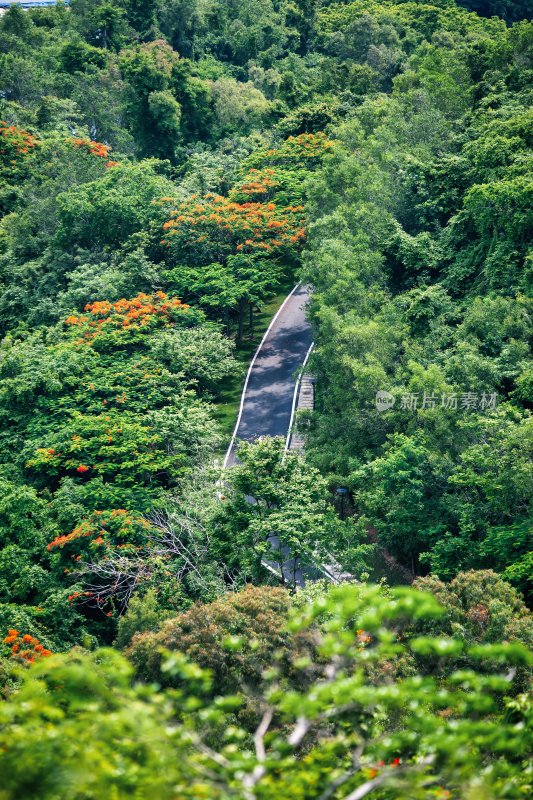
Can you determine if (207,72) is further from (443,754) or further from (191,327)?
(443,754)

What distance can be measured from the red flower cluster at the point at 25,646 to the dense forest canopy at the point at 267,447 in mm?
179

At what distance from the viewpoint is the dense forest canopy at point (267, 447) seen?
8883 mm

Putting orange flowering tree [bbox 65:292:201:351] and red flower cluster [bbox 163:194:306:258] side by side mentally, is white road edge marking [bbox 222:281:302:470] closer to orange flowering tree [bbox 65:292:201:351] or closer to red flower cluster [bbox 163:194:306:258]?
red flower cluster [bbox 163:194:306:258]

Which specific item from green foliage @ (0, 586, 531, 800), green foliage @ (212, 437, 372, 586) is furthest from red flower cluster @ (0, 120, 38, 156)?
green foliage @ (0, 586, 531, 800)

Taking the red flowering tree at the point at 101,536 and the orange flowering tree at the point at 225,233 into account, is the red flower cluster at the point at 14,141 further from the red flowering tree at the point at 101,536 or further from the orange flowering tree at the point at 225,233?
the red flowering tree at the point at 101,536

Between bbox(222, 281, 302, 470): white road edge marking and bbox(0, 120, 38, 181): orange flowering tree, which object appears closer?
bbox(222, 281, 302, 470): white road edge marking

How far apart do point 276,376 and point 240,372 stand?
183 cm

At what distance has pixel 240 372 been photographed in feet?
118

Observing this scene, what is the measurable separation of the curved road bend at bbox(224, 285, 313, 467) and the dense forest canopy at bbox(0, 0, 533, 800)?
1.06 metres

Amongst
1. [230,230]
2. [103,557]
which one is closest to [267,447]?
[103,557]

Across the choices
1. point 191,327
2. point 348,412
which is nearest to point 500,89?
point 191,327

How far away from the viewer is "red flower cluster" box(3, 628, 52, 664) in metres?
20.5

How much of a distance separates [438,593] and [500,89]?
33.0 metres

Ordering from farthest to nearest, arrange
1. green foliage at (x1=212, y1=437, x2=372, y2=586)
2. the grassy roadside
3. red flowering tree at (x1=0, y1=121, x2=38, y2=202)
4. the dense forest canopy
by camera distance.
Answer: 1. red flowering tree at (x1=0, y1=121, x2=38, y2=202)
2. the grassy roadside
3. green foliage at (x1=212, y1=437, x2=372, y2=586)
4. the dense forest canopy
